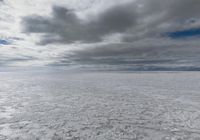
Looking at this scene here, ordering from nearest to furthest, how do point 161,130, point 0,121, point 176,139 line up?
point 176,139 → point 161,130 → point 0,121

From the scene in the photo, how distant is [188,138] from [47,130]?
5.28m

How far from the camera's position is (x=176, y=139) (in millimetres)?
4535

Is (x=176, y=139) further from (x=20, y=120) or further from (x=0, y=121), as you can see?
(x=0, y=121)

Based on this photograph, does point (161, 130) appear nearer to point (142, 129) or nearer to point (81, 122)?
point (142, 129)

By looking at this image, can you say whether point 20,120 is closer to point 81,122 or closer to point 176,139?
point 81,122

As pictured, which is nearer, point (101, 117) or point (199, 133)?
point (199, 133)

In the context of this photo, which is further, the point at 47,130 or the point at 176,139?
the point at 47,130

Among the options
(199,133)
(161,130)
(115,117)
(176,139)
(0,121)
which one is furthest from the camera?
(115,117)

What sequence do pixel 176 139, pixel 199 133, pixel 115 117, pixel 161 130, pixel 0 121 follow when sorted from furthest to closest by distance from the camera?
pixel 115 117
pixel 0 121
pixel 161 130
pixel 199 133
pixel 176 139

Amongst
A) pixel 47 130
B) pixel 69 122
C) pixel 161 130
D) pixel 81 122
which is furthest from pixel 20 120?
pixel 161 130

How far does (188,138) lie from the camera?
4.56 m

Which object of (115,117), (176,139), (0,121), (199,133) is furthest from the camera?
(115,117)

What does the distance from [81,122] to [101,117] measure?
3.70 feet

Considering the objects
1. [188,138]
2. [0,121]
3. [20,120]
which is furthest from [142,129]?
[0,121]
